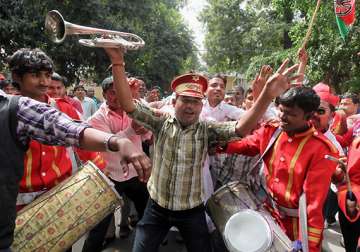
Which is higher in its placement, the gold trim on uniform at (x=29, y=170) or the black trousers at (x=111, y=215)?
the gold trim on uniform at (x=29, y=170)

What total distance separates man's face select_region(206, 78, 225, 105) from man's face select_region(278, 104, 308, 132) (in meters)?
1.76

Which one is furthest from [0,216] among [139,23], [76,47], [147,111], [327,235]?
[139,23]

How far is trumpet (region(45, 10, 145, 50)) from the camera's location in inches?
94.7

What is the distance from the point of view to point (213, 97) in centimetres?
440

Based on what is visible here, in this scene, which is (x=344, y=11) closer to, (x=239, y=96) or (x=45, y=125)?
(x=239, y=96)

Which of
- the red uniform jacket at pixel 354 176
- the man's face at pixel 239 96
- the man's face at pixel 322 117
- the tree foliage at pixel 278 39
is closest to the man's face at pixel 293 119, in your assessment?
the red uniform jacket at pixel 354 176

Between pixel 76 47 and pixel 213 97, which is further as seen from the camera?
pixel 76 47

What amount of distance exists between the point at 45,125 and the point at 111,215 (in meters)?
2.25

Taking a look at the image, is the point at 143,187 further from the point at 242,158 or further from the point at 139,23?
the point at 139,23

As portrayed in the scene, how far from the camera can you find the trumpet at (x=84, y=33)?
2.41m

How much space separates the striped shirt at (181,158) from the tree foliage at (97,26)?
10.2 m

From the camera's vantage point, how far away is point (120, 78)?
2701 mm

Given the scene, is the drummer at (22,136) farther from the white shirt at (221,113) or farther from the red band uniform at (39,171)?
the white shirt at (221,113)

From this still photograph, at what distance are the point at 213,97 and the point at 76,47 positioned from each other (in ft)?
33.5
